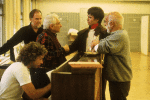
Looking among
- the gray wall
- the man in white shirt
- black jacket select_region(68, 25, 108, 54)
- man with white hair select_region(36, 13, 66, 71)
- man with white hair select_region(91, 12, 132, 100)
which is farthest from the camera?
the gray wall

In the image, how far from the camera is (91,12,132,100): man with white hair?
2076mm

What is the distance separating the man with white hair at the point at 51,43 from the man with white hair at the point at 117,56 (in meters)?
0.53

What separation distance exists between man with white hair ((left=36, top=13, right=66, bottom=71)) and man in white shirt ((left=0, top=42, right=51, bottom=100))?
409mm

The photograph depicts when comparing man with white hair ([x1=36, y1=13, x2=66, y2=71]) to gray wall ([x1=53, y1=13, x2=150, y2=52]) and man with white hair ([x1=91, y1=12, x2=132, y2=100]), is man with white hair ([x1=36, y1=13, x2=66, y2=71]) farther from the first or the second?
gray wall ([x1=53, y1=13, x2=150, y2=52])

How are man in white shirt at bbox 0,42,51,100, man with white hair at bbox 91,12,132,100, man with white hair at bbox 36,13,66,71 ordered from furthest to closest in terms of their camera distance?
1. man with white hair at bbox 36,13,66,71
2. man with white hair at bbox 91,12,132,100
3. man in white shirt at bbox 0,42,51,100

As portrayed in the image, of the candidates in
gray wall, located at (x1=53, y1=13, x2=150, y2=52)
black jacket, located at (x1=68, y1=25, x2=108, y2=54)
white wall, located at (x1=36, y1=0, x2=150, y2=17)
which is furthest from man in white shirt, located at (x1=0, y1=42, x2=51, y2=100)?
white wall, located at (x1=36, y1=0, x2=150, y2=17)

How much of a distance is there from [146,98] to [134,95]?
266 millimetres

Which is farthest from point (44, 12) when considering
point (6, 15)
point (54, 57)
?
point (54, 57)

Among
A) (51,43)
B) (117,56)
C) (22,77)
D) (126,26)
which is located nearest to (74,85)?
(22,77)

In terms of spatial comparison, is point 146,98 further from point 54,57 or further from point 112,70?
point 54,57

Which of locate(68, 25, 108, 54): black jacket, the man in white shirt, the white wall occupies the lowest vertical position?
the man in white shirt

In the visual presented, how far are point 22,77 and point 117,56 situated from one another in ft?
3.34

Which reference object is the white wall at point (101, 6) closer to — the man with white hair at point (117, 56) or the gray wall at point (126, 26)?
the gray wall at point (126, 26)

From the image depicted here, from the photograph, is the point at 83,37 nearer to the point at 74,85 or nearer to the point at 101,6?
the point at 74,85
